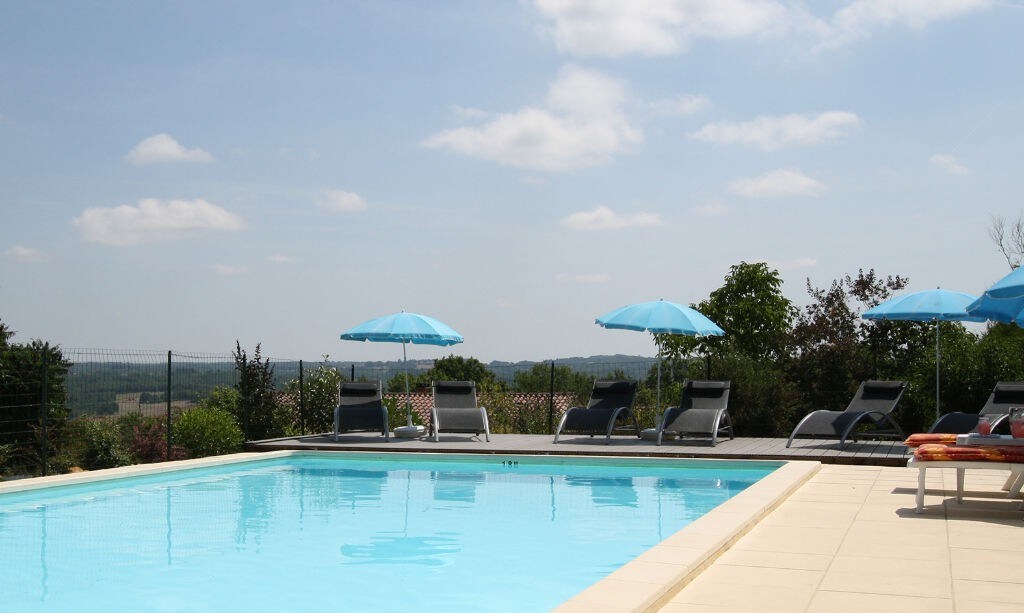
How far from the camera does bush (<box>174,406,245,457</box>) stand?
1248 cm

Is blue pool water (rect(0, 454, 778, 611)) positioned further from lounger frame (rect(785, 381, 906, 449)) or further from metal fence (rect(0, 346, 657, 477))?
metal fence (rect(0, 346, 657, 477))

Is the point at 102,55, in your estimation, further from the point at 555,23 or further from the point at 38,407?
the point at 555,23

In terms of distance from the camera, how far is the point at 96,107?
15.3 metres

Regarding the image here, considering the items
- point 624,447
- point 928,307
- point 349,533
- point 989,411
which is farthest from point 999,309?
point 349,533

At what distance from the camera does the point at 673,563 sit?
4566 mm

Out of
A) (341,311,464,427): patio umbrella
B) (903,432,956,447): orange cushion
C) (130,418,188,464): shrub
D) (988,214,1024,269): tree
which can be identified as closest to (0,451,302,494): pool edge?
(130,418,188,464): shrub

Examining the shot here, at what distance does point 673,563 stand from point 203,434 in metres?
9.23

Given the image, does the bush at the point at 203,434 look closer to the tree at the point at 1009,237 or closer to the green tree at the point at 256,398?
the green tree at the point at 256,398

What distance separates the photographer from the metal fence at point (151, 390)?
10805 mm

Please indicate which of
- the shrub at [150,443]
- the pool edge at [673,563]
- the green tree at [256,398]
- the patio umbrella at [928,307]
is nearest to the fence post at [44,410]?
the shrub at [150,443]

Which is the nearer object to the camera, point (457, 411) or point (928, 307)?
point (928, 307)

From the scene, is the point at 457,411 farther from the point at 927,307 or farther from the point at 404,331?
the point at 927,307

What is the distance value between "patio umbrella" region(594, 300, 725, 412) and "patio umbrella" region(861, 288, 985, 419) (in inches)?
80.9

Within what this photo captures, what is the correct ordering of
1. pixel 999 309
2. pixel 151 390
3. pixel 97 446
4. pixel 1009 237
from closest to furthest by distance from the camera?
pixel 999 309
pixel 97 446
pixel 151 390
pixel 1009 237
